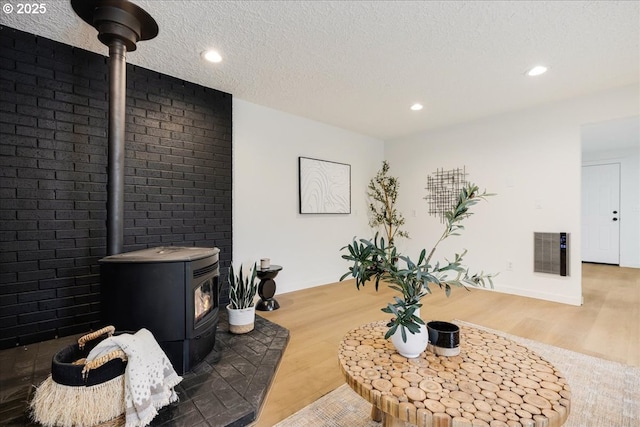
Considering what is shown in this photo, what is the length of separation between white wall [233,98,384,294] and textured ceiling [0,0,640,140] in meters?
0.46

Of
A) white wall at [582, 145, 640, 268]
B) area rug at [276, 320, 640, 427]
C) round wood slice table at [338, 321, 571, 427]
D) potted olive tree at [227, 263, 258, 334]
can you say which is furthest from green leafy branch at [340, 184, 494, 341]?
white wall at [582, 145, 640, 268]

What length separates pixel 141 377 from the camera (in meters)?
1.40

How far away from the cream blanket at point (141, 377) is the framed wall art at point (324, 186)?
9.38ft

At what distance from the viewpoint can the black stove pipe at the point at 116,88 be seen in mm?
2033

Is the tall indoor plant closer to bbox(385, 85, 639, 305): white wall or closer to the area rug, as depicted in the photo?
bbox(385, 85, 639, 305): white wall

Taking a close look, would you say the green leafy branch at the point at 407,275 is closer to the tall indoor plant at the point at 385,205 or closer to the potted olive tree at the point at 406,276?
the potted olive tree at the point at 406,276

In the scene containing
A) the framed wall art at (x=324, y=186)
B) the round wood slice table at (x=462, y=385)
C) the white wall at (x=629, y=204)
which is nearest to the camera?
the round wood slice table at (x=462, y=385)

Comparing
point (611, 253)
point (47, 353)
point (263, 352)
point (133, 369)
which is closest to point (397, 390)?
point (133, 369)

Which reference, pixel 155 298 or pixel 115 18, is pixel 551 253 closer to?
pixel 155 298

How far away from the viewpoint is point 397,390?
1.08m

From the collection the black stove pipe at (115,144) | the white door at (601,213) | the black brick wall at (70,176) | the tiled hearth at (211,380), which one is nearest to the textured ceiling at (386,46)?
the black brick wall at (70,176)

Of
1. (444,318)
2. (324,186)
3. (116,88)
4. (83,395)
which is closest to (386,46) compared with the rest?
(116,88)

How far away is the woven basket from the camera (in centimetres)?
129

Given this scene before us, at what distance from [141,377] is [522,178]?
15.0ft
